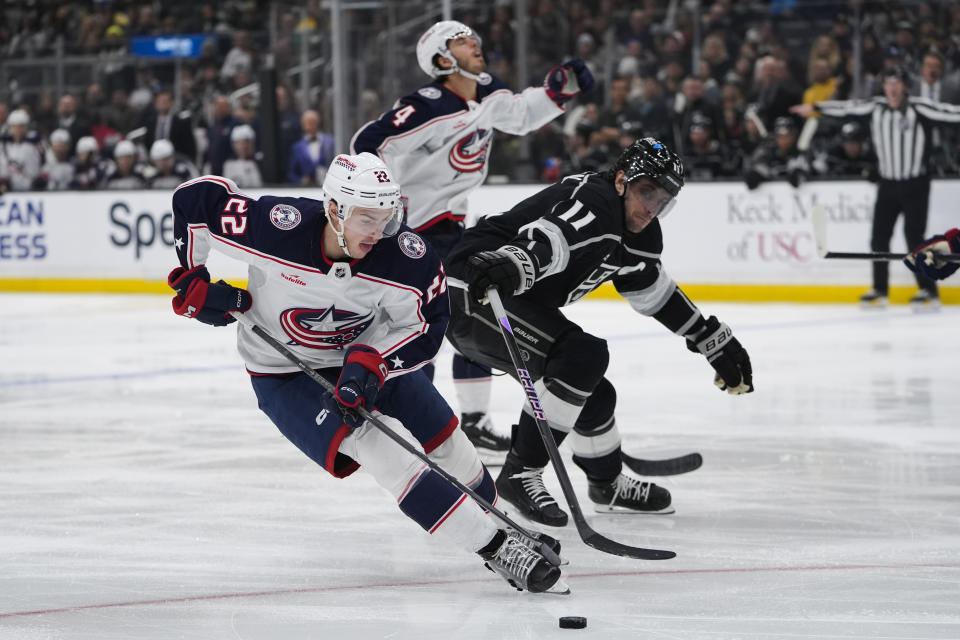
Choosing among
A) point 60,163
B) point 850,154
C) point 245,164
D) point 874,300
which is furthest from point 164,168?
point 874,300

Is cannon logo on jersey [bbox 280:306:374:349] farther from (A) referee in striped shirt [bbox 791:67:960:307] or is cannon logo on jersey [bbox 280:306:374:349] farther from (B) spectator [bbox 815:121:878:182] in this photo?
(B) spectator [bbox 815:121:878:182]

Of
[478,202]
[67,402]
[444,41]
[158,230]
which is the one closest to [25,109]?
[158,230]

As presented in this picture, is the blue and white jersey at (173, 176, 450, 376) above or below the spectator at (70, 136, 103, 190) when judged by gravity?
above

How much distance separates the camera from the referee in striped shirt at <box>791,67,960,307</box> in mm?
9031

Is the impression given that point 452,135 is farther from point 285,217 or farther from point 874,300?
point 874,300

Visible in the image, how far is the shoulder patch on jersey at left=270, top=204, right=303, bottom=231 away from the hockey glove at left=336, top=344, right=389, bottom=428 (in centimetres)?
31

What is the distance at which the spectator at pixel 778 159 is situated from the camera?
9.62 metres

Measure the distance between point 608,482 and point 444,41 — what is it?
6.04 feet

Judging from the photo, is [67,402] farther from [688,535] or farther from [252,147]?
[252,147]

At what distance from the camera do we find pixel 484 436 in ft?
16.2

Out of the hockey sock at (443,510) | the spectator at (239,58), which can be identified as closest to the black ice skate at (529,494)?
the hockey sock at (443,510)

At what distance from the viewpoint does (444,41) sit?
5078 mm

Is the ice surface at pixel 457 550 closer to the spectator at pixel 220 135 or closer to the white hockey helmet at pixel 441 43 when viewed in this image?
the white hockey helmet at pixel 441 43

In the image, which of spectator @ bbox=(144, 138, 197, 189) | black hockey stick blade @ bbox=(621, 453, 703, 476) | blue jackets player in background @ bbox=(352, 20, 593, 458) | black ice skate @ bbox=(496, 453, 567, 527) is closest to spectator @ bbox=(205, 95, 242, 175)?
spectator @ bbox=(144, 138, 197, 189)
